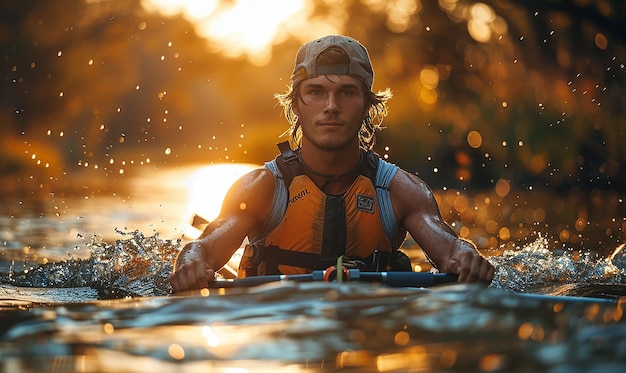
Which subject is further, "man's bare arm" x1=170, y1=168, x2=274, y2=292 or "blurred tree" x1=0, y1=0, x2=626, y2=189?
"blurred tree" x1=0, y1=0, x2=626, y2=189

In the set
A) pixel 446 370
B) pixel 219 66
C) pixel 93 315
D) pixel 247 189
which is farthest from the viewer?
pixel 219 66

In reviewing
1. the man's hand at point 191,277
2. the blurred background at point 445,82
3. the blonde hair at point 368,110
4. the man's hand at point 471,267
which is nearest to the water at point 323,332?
the man's hand at point 191,277

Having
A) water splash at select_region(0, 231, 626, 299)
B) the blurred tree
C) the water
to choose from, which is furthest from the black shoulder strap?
the blurred tree

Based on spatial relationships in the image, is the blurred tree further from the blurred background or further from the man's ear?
the man's ear

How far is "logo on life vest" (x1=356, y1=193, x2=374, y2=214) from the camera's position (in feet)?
19.7

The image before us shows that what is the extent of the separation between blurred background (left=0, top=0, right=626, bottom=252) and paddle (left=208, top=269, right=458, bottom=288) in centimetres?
762

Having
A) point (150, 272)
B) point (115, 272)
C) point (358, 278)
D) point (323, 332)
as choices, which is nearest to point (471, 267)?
point (358, 278)

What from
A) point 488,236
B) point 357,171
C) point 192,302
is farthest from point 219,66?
point 192,302

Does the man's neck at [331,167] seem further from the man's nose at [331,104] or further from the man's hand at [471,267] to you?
the man's hand at [471,267]

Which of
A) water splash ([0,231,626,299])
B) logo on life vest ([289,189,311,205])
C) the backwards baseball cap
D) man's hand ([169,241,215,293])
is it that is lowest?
man's hand ([169,241,215,293])

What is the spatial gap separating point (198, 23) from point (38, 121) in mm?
6132

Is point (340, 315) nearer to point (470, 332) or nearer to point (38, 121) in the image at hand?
point (470, 332)

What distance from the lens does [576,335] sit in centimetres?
332

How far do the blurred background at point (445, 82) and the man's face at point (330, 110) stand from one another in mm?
6704
